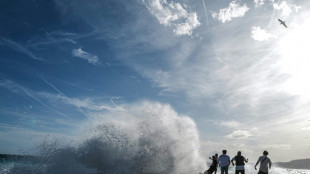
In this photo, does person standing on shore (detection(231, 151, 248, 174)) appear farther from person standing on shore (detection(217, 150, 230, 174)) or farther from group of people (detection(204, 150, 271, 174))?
person standing on shore (detection(217, 150, 230, 174))

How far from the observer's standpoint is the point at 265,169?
1266 centimetres

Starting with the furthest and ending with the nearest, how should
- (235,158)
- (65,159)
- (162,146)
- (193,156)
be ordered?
1. (193,156)
2. (162,146)
3. (65,159)
4. (235,158)

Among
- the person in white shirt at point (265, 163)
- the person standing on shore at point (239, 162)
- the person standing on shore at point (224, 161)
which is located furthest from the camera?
the person standing on shore at point (224, 161)

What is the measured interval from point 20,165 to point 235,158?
14690mm

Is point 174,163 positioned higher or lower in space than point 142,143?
lower

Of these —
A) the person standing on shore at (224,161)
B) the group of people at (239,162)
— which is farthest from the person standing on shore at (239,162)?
the person standing on shore at (224,161)

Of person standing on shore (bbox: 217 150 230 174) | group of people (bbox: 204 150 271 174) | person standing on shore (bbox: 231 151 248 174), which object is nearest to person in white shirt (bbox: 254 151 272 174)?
group of people (bbox: 204 150 271 174)

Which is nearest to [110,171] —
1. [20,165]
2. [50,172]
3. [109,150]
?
[109,150]

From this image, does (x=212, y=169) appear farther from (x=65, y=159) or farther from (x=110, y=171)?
(x=65, y=159)

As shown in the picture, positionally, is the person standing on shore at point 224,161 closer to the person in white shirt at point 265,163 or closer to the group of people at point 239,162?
the group of people at point 239,162

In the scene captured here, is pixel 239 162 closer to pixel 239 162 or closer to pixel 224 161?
pixel 239 162

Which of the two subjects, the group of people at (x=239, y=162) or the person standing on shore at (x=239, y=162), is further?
the person standing on shore at (x=239, y=162)

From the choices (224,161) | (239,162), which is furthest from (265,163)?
(224,161)

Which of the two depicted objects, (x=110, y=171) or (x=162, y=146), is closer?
(x=110, y=171)
